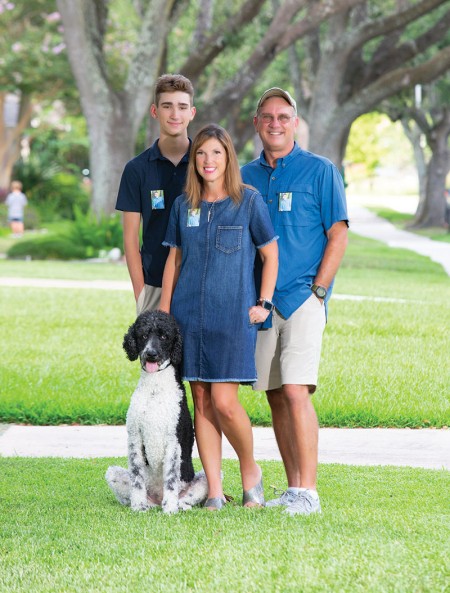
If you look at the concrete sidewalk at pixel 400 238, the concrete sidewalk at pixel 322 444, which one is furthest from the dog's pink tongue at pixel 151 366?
the concrete sidewalk at pixel 400 238

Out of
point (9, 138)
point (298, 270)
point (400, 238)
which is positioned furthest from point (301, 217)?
point (9, 138)

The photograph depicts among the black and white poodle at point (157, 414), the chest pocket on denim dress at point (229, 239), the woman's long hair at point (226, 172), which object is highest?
the woman's long hair at point (226, 172)

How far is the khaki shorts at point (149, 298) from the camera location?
634cm

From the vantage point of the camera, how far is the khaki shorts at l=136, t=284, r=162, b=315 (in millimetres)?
6336

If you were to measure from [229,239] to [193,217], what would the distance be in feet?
0.74

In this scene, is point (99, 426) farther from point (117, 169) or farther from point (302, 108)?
point (302, 108)

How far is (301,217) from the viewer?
19.6 feet

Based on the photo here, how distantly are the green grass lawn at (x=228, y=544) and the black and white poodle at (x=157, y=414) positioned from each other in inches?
6.5

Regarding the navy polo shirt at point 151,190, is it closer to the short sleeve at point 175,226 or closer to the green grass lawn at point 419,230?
the short sleeve at point 175,226

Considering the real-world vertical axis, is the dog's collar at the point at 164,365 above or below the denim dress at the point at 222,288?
below

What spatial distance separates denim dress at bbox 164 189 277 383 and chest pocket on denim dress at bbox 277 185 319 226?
196mm

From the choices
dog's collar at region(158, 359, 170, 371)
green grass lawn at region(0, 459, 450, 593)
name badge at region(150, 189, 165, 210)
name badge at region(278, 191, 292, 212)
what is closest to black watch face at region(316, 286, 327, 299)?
name badge at region(278, 191, 292, 212)

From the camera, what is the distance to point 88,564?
495cm

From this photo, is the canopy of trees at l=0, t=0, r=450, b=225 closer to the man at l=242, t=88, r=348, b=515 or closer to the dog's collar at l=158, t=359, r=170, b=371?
the man at l=242, t=88, r=348, b=515
